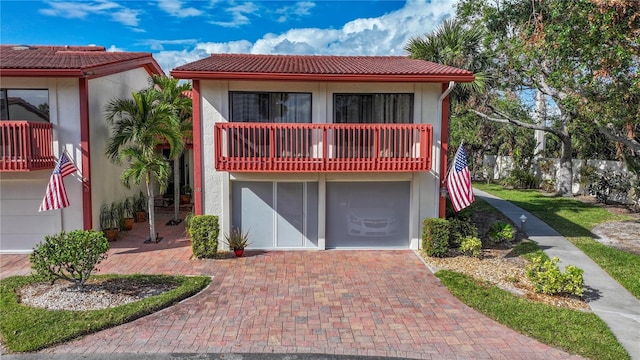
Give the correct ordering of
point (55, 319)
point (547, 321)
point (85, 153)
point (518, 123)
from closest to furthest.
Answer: point (55, 319), point (547, 321), point (85, 153), point (518, 123)

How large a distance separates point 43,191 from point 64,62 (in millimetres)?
4025

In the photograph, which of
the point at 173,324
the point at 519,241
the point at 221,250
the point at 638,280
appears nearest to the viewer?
the point at 173,324

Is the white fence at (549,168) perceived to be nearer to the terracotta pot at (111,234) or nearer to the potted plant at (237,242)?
the potted plant at (237,242)

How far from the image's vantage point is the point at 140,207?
16.4 meters

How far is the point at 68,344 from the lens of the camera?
643 cm

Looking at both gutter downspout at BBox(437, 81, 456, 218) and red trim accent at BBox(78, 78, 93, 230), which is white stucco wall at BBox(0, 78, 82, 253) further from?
gutter downspout at BBox(437, 81, 456, 218)

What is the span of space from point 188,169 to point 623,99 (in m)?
18.6

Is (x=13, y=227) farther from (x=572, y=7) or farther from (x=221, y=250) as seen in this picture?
(x=572, y=7)

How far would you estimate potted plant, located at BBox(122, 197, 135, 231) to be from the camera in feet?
46.3

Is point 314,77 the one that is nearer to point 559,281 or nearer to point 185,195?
point 559,281

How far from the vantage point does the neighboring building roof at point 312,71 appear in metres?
10.9

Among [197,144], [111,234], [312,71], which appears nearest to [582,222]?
[312,71]

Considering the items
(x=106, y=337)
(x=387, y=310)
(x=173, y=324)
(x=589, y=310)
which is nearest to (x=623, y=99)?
(x=589, y=310)

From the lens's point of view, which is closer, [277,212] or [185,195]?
[277,212]
